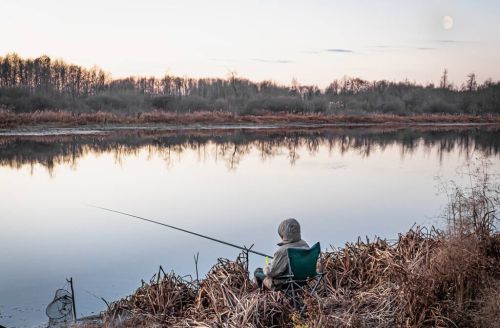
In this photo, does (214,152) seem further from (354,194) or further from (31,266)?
(31,266)

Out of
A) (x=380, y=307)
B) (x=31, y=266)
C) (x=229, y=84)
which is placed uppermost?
(x=229, y=84)

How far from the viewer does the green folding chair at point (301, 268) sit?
185 inches

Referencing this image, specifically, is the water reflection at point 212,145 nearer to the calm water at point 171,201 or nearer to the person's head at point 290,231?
the calm water at point 171,201

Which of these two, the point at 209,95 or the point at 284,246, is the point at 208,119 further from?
the point at 284,246

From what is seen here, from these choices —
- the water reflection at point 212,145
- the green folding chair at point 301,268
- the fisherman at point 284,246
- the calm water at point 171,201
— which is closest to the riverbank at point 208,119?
the water reflection at point 212,145

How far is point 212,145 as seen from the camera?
2741cm

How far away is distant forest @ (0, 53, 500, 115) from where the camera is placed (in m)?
48.1

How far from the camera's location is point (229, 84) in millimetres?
75438

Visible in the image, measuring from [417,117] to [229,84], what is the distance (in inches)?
1180

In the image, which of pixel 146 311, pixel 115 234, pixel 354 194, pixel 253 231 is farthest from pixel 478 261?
pixel 354 194

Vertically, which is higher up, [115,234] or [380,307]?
[380,307]

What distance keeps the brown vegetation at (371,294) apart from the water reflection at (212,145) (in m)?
13.9

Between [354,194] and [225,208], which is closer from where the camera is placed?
[225,208]

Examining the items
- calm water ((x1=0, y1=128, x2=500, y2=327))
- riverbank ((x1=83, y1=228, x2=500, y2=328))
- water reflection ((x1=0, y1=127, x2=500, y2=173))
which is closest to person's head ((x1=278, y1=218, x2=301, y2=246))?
riverbank ((x1=83, y1=228, x2=500, y2=328))
